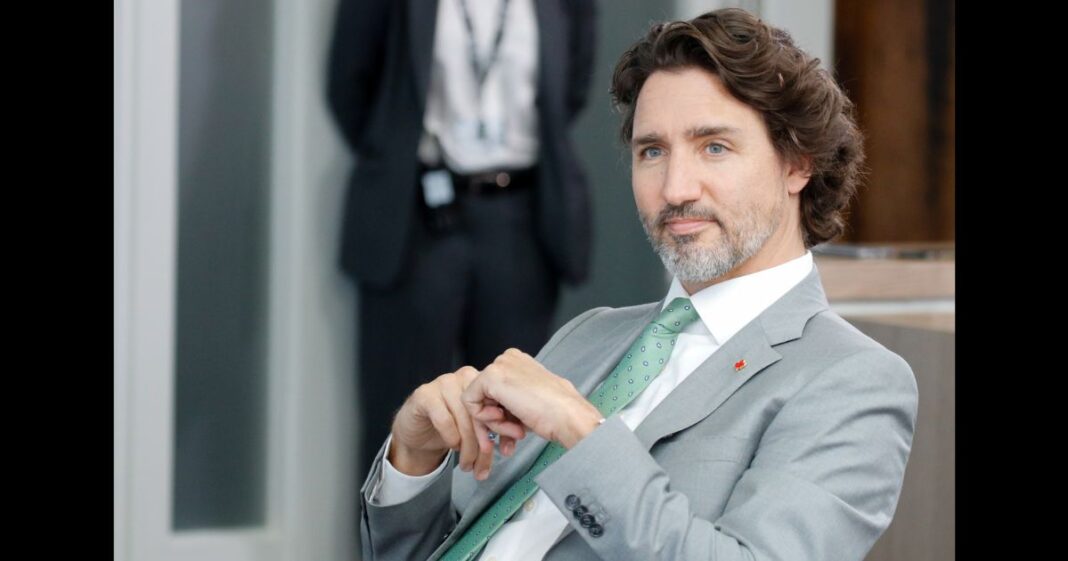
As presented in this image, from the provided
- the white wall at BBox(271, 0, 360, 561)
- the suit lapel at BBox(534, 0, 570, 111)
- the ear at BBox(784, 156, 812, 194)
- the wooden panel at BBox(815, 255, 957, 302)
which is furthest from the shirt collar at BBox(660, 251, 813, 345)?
the white wall at BBox(271, 0, 360, 561)

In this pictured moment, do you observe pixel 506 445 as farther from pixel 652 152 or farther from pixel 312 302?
pixel 312 302

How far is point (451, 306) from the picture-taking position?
301 centimetres

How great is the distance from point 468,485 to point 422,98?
1322 millimetres

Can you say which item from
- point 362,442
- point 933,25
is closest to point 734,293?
point 362,442

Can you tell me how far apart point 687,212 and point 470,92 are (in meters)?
1.43

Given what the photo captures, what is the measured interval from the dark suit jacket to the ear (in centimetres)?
136

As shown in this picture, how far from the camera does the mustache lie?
5.34ft

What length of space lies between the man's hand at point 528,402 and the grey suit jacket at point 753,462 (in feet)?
0.14

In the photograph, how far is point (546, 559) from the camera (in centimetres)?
154

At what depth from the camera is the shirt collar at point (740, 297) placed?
5.42 ft

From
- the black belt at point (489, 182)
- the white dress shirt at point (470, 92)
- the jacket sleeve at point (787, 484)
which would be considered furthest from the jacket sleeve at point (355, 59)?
the jacket sleeve at point (787, 484)

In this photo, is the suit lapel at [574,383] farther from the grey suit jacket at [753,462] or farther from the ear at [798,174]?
the ear at [798,174]

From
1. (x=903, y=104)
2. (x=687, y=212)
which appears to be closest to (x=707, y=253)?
(x=687, y=212)
